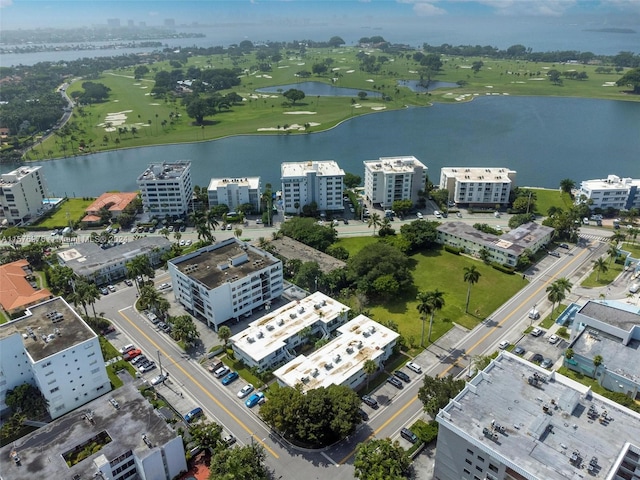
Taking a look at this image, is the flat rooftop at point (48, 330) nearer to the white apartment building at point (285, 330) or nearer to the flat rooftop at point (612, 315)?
the white apartment building at point (285, 330)

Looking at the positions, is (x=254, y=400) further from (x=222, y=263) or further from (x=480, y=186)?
(x=480, y=186)

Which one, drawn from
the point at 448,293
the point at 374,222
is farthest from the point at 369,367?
the point at 374,222

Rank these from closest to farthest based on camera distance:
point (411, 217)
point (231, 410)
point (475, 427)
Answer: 1. point (475, 427)
2. point (231, 410)
3. point (411, 217)

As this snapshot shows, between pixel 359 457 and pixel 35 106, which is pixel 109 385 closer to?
pixel 359 457

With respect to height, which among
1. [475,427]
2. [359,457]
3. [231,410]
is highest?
[475,427]

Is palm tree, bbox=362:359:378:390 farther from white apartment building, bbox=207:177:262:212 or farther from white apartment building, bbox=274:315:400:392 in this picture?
white apartment building, bbox=207:177:262:212

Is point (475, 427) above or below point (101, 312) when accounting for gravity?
above

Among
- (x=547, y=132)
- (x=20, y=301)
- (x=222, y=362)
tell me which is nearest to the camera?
(x=222, y=362)

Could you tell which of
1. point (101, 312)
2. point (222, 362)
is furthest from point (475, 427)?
point (101, 312)
